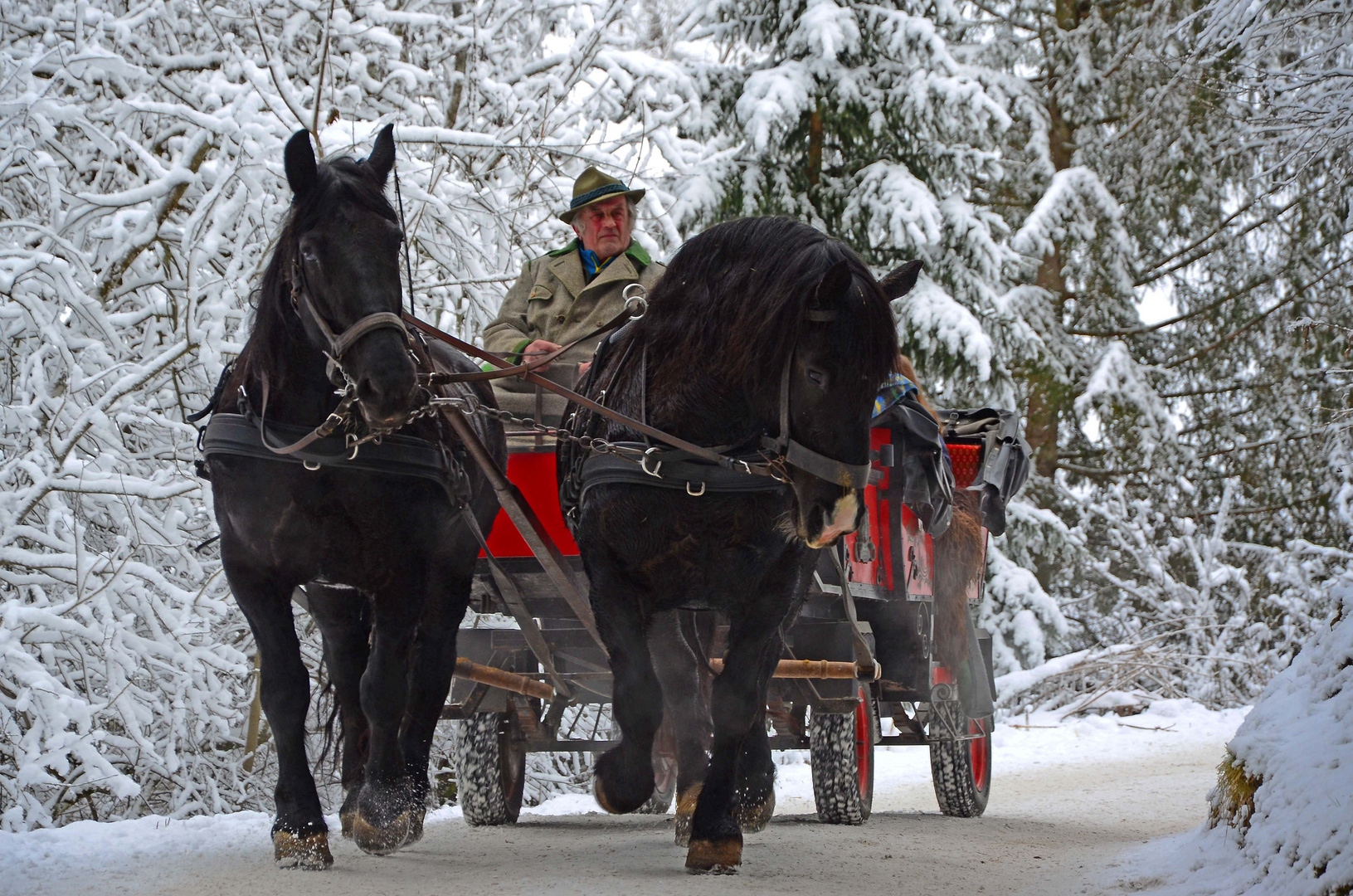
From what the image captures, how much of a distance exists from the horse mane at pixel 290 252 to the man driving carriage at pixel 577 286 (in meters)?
1.39

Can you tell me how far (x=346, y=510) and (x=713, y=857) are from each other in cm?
141

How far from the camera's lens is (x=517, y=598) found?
15.1ft

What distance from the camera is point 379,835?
3863 millimetres

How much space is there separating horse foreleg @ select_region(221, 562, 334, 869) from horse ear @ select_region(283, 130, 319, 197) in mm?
1048

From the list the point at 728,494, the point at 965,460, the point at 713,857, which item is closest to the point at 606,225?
the point at 965,460

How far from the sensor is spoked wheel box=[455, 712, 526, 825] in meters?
5.24

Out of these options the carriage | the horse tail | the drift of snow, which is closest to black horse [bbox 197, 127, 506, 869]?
the carriage

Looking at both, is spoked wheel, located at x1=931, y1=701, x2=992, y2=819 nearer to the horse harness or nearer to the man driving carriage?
the man driving carriage

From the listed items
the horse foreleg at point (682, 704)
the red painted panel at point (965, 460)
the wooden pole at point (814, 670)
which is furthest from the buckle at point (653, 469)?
the red painted panel at point (965, 460)

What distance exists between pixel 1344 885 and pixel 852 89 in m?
9.98

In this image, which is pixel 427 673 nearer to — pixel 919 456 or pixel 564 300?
pixel 564 300

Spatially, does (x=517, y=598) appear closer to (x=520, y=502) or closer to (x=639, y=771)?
(x=520, y=502)

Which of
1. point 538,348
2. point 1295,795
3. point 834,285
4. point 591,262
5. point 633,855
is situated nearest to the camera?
point 1295,795

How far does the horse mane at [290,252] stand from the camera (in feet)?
11.6
